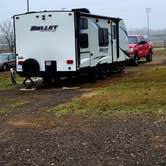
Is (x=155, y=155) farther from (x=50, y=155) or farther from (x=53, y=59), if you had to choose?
(x=53, y=59)

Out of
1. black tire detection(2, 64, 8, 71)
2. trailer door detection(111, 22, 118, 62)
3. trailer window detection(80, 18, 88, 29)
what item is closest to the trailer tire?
trailer window detection(80, 18, 88, 29)

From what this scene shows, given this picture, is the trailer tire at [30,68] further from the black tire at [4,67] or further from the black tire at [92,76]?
the black tire at [4,67]

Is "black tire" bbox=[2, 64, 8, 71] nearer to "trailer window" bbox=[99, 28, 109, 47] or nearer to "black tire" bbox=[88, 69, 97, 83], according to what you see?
"trailer window" bbox=[99, 28, 109, 47]

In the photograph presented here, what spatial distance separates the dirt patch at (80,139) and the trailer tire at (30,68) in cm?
572

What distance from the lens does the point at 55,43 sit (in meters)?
17.5

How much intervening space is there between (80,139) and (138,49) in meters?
21.5

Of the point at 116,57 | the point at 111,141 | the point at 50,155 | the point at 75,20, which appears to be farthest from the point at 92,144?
the point at 116,57

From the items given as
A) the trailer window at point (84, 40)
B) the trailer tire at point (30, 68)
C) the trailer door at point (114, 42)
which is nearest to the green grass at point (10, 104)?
the trailer tire at point (30, 68)

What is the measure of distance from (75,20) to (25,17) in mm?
2059

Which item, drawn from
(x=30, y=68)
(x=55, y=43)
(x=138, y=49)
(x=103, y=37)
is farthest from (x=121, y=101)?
(x=138, y=49)

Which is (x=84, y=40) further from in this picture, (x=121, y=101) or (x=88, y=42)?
(x=121, y=101)

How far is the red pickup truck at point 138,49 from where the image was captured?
1129 inches

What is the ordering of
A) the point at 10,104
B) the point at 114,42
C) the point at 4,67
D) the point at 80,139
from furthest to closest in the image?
the point at 4,67 → the point at 114,42 → the point at 10,104 → the point at 80,139

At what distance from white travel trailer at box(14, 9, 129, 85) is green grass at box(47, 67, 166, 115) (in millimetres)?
1796
